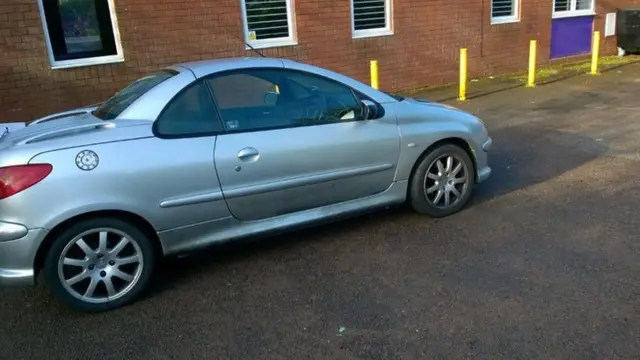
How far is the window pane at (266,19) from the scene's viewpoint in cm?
1002

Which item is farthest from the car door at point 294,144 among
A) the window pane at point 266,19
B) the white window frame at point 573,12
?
the white window frame at point 573,12

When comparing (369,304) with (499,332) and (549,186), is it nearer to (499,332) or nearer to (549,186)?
(499,332)

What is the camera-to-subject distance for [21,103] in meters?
8.34

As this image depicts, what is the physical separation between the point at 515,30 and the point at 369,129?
10.4 metres

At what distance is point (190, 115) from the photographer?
390 cm

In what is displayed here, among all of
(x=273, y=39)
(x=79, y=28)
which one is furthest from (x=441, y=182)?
(x=79, y=28)

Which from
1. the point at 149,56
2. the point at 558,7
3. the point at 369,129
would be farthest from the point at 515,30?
the point at 369,129

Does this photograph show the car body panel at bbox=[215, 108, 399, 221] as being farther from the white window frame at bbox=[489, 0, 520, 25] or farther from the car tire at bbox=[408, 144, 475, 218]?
the white window frame at bbox=[489, 0, 520, 25]

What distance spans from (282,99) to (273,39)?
6266 mm

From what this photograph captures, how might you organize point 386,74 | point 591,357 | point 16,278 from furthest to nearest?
point 386,74 → point 16,278 → point 591,357

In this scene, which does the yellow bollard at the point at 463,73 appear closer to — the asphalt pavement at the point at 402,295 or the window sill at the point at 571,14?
the window sill at the point at 571,14

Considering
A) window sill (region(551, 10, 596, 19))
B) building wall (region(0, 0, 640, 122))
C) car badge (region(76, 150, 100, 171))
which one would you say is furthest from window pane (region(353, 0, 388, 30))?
car badge (region(76, 150, 100, 171))

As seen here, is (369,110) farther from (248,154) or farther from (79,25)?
(79,25)

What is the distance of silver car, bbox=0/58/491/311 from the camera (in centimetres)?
342
